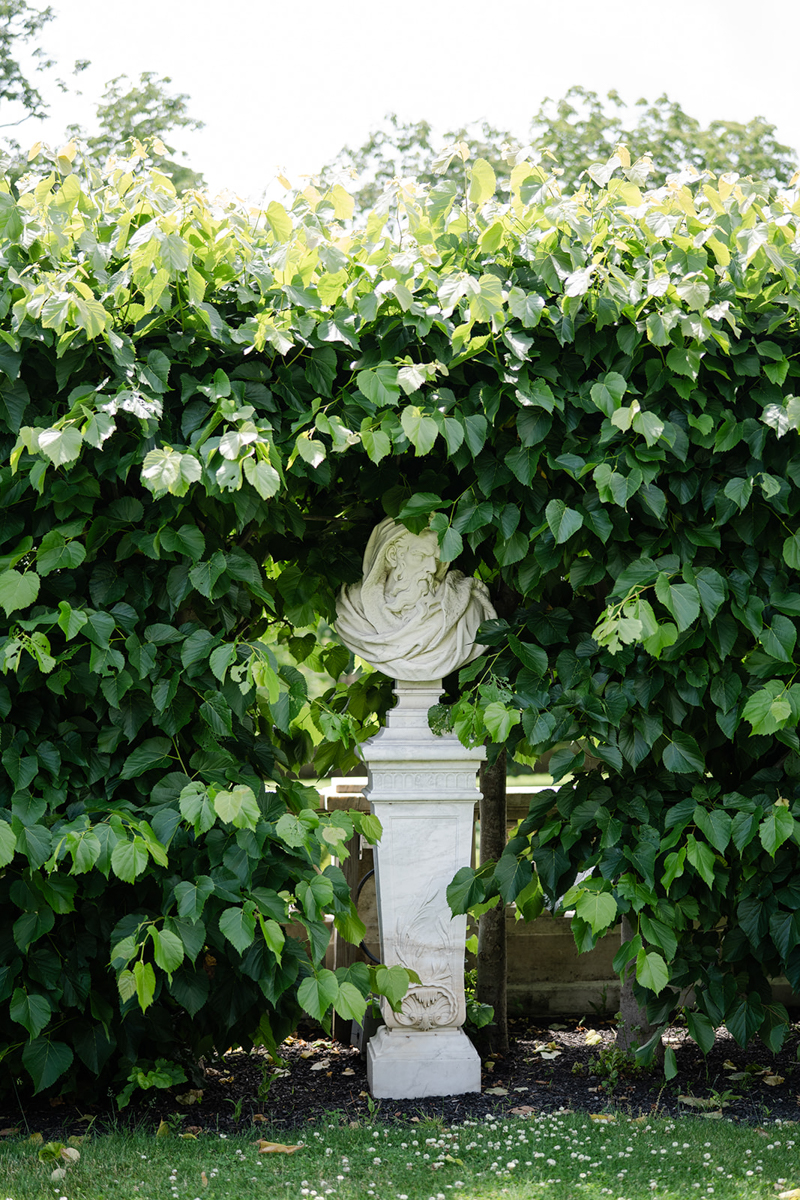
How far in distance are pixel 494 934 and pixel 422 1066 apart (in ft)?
2.24

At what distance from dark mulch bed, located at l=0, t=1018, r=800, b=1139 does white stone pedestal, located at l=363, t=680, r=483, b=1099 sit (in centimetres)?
18

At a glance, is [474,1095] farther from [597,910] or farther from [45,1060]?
[45,1060]

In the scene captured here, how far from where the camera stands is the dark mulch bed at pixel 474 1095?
11.3 feet

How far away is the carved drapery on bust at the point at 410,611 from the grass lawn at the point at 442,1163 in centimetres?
142

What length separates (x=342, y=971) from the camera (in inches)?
131

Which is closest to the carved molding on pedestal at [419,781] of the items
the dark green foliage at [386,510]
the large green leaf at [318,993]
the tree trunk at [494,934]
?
the dark green foliage at [386,510]

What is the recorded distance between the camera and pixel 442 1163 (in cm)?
305

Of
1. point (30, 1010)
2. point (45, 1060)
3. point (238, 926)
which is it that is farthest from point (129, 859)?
point (45, 1060)

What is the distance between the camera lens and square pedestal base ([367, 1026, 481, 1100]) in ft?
11.8

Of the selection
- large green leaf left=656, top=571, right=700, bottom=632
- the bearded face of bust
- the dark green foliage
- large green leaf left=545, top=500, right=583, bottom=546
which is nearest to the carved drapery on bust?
the bearded face of bust

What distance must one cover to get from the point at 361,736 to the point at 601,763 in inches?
40.1

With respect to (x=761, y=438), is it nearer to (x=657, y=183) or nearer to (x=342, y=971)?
(x=342, y=971)

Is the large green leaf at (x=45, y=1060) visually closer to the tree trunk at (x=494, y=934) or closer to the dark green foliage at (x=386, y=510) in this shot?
the dark green foliage at (x=386, y=510)

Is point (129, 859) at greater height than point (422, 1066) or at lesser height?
greater
